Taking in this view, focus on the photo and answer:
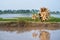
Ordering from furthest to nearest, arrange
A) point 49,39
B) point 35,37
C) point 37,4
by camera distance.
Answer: point 37,4, point 35,37, point 49,39

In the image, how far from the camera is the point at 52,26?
6.46 m

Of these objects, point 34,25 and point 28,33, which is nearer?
point 28,33

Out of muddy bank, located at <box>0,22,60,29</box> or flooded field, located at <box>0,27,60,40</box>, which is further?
muddy bank, located at <box>0,22,60,29</box>

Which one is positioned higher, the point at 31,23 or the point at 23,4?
the point at 23,4

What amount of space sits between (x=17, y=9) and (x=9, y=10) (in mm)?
218

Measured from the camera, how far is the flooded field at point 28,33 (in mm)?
5215

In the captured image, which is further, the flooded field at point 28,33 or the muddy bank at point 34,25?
the muddy bank at point 34,25

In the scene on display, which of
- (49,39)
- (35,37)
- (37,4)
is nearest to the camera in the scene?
(49,39)

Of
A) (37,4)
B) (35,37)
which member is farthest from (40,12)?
(35,37)

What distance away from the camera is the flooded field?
5.21m

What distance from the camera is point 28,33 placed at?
579cm

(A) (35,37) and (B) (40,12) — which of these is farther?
(B) (40,12)

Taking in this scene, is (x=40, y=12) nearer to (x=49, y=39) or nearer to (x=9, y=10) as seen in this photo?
(x=9, y=10)

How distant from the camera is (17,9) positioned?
21.1ft
